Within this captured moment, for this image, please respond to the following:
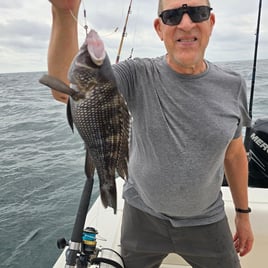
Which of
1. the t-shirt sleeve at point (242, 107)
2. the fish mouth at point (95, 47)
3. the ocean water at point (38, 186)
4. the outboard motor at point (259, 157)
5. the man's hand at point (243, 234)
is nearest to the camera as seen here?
the fish mouth at point (95, 47)

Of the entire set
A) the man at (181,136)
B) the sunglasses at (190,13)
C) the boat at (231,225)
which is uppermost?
the sunglasses at (190,13)

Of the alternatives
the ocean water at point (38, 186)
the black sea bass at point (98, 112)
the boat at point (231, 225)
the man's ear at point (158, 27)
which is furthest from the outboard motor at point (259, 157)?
the black sea bass at point (98, 112)

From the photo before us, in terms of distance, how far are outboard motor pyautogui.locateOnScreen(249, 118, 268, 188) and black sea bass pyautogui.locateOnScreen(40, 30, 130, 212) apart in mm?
2384

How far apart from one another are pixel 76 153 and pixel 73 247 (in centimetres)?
587

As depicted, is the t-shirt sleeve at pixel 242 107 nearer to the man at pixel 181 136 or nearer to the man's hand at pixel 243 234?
the man at pixel 181 136

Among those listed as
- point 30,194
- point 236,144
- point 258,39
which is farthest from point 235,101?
point 30,194

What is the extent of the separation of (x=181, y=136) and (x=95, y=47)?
751 mm

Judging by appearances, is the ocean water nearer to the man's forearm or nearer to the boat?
the boat

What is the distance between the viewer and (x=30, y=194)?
215 inches

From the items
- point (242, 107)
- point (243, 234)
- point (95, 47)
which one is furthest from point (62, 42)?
point (243, 234)

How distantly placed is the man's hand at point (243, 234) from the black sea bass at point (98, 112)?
1.13 m

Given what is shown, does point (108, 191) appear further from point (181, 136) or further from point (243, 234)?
point (243, 234)

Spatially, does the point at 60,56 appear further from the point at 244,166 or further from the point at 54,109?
the point at 54,109

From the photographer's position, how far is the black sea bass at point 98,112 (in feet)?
2.67
